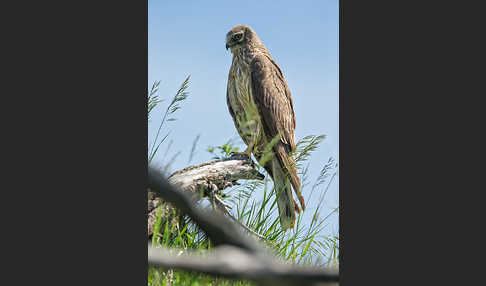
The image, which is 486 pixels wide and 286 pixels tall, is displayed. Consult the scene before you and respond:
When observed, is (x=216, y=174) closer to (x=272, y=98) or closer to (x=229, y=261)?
(x=272, y=98)

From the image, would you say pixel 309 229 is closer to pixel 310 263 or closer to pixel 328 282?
pixel 310 263

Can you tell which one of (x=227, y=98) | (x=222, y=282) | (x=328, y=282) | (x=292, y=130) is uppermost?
(x=227, y=98)

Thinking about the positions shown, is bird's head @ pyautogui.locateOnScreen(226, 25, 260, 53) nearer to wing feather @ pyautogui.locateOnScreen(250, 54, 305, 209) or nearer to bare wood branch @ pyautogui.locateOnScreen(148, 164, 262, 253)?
wing feather @ pyautogui.locateOnScreen(250, 54, 305, 209)

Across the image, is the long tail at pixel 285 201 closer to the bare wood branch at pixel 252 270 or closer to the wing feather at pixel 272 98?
the wing feather at pixel 272 98

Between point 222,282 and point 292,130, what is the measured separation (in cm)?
165

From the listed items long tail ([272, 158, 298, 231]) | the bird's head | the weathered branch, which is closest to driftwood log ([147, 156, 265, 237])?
the weathered branch

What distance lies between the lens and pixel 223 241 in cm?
80

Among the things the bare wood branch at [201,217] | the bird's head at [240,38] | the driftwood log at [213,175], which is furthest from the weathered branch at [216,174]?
the bare wood branch at [201,217]

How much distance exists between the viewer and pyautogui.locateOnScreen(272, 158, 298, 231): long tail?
218 centimetres

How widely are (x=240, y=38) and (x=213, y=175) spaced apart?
3.34 ft

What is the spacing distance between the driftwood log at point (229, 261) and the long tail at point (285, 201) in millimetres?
1359

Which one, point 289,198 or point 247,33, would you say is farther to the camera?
point 247,33

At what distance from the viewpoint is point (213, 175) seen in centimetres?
257
